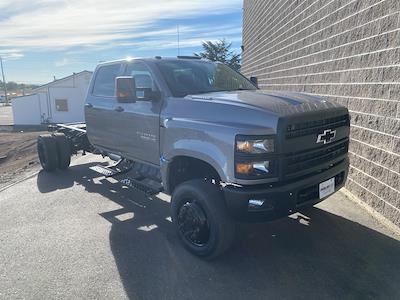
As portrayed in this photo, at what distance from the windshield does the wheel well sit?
796 millimetres

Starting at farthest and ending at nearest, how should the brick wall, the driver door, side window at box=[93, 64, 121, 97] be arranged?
side window at box=[93, 64, 121, 97]
the driver door
the brick wall

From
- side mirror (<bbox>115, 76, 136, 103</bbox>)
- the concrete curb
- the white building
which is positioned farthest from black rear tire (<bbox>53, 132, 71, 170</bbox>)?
the white building

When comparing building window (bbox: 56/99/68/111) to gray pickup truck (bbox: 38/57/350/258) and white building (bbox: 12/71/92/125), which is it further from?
gray pickup truck (bbox: 38/57/350/258)

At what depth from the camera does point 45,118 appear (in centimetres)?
3553

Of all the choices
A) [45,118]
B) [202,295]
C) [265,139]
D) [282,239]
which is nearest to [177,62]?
[265,139]

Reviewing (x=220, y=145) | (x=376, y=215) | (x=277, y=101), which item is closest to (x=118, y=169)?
(x=220, y=145)

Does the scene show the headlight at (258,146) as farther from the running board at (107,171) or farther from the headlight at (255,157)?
the running board at (107,171)

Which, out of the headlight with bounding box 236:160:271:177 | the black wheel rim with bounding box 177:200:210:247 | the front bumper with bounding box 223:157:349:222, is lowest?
the black wheel rim with bounding box 177:200:210:247

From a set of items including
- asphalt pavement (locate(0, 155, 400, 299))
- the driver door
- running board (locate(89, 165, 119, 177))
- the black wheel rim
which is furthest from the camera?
running board (locate(89, 165, 119, 177))

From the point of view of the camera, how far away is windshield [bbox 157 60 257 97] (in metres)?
4.39

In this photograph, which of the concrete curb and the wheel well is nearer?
the wheel well

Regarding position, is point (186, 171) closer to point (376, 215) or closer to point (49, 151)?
point (376, 215)

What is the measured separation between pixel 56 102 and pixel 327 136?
35.3 meters

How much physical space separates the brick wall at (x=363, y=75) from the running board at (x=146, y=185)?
2884 mm
